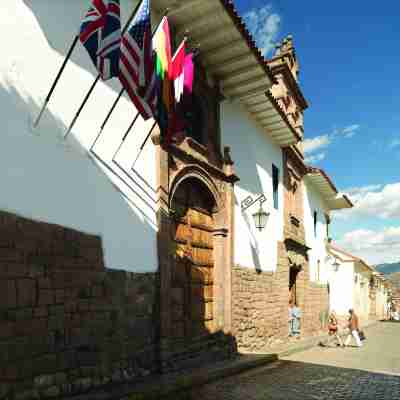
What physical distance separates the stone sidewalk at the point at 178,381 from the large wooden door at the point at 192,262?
808 mm

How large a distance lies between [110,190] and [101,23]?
217 centimetres

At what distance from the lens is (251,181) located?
10.6 metres

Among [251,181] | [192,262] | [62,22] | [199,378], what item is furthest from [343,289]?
[62,22]

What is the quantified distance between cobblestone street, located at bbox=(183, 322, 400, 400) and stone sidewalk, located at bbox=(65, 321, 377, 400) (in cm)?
15

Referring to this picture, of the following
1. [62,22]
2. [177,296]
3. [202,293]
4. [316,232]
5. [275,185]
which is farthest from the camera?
[316,232]

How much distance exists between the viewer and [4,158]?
4273 millimetres

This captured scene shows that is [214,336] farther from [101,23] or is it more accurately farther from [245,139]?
[101,23]

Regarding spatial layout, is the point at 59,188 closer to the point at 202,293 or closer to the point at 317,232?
the point at 202,293

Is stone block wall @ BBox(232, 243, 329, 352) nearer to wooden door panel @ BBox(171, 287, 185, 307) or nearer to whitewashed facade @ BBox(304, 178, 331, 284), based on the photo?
wooden door panel @ BBox(171, 287, 185, 307)

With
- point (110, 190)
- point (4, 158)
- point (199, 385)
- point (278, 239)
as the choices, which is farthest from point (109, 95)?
point (278, 239)

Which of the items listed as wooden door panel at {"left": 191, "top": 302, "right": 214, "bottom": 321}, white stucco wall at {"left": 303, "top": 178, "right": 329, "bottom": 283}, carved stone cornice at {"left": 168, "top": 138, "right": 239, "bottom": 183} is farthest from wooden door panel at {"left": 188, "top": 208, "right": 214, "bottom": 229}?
white stucco wall at {"left": 303, "top": 178, "right": 329, "bottom": 283}

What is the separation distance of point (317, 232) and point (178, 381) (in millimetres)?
14012

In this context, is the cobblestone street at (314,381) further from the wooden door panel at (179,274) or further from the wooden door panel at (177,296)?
the wooden door panel at (179,274)

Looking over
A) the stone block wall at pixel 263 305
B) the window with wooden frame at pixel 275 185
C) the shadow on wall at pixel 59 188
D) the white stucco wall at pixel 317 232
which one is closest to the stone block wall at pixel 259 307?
the stone block wall at pixel 263 305
